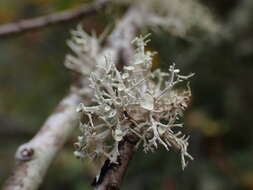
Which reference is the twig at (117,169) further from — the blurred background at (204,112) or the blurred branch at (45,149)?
the blurred background at (204,112)

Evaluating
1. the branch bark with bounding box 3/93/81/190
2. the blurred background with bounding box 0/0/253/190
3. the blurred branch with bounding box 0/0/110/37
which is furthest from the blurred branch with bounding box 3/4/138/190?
the blurred background with bounding box 0/0/253/190

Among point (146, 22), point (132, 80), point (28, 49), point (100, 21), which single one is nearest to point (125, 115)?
point (132, 80)

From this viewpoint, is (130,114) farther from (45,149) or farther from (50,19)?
(50,19)

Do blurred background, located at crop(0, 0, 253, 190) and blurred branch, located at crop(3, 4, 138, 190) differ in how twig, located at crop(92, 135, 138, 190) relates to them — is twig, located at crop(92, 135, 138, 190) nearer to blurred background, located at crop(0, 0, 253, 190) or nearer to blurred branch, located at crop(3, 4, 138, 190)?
blurred branch, located at crop(3, 4, 138, 190)

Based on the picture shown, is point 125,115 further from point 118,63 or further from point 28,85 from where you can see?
point 28,85

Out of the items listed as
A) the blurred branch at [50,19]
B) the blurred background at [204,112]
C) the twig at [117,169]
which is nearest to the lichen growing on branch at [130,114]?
the twig at [117,169]

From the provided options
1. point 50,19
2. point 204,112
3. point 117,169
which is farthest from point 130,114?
point 204,112
